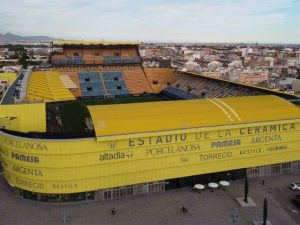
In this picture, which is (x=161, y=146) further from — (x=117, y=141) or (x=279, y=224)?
(x=279, y=224)

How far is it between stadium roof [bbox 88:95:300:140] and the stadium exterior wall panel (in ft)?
2.56

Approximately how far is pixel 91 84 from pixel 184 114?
47045 millimetres

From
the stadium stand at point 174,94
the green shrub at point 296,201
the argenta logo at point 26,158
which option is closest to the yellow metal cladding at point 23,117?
the argenta logo at point 26,158

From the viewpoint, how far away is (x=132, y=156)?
35.7 metres

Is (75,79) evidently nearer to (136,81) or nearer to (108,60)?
(108,60)

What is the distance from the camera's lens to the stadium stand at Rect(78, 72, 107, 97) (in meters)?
79.2

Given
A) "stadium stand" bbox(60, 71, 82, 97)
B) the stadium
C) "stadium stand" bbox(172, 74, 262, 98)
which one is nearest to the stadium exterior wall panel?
the stadium

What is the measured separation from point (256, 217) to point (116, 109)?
1923cm

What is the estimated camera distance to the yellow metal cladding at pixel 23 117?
125 ft

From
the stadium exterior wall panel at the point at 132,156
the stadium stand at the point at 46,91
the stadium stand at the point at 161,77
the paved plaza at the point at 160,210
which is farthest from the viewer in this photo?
the stadium stand at the point at 161,77

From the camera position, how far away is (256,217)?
1305 inches

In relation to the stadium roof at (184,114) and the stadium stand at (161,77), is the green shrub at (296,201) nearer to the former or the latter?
the stadium roof at (184,114)

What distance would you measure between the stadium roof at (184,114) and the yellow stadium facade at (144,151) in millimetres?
121

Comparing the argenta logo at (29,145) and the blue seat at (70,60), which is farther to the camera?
the blue seat at (70,60)
